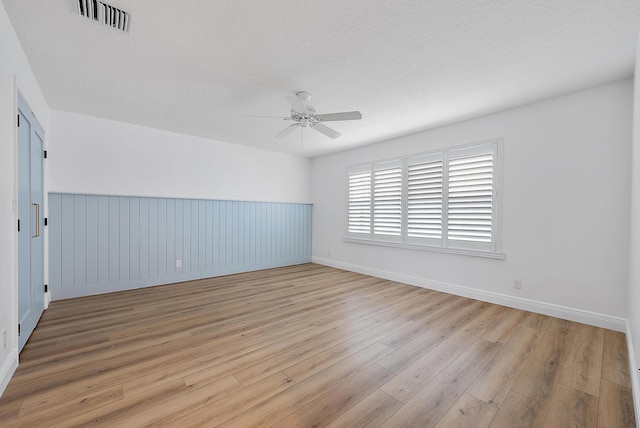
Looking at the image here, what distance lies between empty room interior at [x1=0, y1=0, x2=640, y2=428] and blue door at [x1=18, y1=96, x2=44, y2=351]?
0.17 feet

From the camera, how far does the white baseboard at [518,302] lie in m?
2.73

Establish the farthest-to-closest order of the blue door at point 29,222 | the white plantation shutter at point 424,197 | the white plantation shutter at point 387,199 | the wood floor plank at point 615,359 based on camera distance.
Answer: the white plantation shutter at point 387,199 → the white plantation shutter at point 424,197 → the blue door at point 29,222 → the wood floor plank at point 615,359

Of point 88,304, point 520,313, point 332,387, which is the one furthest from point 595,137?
point 88,304

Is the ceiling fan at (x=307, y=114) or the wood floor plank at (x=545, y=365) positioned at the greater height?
the ceiling fan at (x=307, y=114)

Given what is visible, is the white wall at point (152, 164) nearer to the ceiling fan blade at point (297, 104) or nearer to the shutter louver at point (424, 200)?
the ceiling fan blade at point (297, 104)

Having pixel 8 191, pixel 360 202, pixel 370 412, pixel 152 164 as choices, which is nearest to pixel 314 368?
pixel 370 412

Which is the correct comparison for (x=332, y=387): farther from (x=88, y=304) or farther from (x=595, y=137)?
(x=595, y=137)

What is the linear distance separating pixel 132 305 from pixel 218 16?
3355mm

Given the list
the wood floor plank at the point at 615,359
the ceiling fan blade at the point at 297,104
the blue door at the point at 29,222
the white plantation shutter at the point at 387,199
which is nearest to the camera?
the wood floor plank at the point at 615,359

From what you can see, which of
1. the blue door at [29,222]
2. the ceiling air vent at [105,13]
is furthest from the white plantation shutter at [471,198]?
the blue door at [29,222]

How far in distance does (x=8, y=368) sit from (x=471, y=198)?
15.8 feet

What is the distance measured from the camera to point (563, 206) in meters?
3.00

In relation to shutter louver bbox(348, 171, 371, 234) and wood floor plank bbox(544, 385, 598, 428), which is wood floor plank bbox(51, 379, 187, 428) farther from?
shutter louver bbox(348, 171, 371, 234)

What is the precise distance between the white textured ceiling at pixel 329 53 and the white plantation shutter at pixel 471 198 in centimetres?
62
